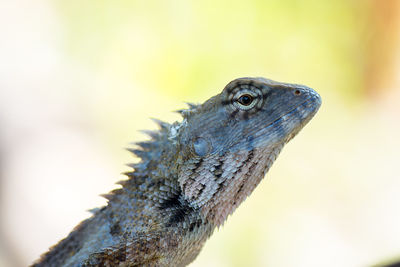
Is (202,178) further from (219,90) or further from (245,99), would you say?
(219,90)

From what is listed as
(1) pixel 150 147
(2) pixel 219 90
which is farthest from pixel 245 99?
(2) pixel 219 90

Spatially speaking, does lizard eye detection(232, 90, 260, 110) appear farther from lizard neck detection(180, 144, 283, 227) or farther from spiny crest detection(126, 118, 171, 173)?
spiny crest detection(126, 118, 171, 173)

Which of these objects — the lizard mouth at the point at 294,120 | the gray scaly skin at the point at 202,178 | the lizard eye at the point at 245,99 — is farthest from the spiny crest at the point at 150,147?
the lizard mouth at the point at 294,120


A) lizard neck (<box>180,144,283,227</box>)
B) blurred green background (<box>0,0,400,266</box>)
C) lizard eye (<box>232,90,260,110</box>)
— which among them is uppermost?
blurred green background (<box>0,0,400,266</box>)

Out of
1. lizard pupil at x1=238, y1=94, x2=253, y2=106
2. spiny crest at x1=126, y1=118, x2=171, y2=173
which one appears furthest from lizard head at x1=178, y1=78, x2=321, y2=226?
spiny crest at x1=126, y1=118, x2=171, y2=173

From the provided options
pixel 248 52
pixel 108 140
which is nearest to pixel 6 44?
pixel 108 140

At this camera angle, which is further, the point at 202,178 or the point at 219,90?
the point at 219,90

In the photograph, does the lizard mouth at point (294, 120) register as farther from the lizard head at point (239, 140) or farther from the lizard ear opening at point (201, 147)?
the lizard ear opening at point (201, 147)
